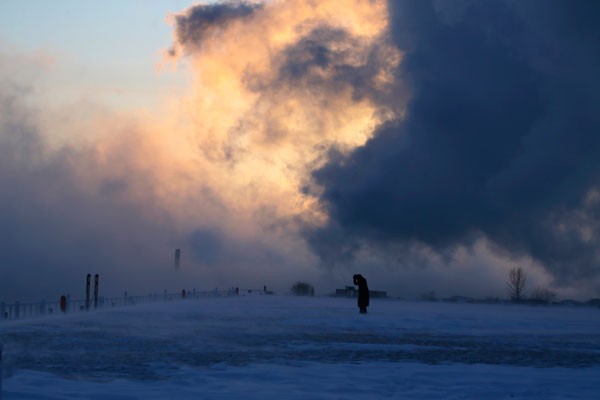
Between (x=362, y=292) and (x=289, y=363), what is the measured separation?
20272 mm

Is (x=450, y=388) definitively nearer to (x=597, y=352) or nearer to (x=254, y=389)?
(x=254, y=389)

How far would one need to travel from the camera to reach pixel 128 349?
15.3 metres

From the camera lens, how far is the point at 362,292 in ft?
110

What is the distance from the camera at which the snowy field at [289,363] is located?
10.5 meters

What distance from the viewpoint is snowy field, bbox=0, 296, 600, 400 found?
34.3 ft

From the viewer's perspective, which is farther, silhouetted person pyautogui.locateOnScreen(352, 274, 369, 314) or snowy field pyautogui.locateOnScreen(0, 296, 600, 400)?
silhouetted person pyautogui.locateOnScreen(352, 274, 369, 314)

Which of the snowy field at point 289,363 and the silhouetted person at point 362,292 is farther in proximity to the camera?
the silhouetted person at point 362,292

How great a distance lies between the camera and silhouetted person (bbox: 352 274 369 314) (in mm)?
32719

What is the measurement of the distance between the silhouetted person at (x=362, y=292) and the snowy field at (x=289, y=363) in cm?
1021

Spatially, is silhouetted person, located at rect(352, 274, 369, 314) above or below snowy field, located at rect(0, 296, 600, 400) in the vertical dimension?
above

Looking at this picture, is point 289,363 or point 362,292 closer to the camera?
point 289,363

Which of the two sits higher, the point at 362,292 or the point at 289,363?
the point at 362,292

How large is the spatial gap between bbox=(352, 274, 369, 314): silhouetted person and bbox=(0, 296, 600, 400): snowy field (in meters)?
10.2

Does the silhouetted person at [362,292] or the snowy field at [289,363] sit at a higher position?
the silhouetted person at [362,292]
